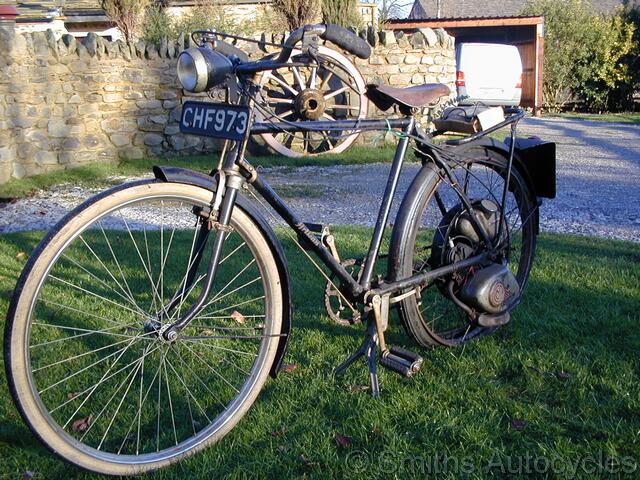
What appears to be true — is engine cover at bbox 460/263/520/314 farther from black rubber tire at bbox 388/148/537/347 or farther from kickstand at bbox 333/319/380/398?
kickstand at bbox 333/319/380/398

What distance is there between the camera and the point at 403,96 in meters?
3.03

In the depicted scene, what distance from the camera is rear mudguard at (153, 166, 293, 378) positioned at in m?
2.49

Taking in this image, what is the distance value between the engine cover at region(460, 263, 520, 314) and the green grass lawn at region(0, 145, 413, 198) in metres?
6.85

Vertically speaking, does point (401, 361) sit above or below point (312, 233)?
below

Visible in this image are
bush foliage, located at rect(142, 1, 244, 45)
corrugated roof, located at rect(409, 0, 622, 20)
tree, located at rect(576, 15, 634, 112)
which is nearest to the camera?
bush foliage, located at rect(142, 1, 244, 45)

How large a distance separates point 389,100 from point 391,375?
3.82 ft

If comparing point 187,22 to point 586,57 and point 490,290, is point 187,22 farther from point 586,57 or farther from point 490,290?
point 586,57

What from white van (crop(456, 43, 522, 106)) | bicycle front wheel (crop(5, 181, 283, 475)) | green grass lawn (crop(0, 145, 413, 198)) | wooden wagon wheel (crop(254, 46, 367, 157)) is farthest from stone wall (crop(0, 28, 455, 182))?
bicycle front wheel (crop(5, 181, 283, 475))

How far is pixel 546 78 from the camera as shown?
2484 centimetres

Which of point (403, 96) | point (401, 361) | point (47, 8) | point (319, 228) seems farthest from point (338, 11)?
point (401, 361)

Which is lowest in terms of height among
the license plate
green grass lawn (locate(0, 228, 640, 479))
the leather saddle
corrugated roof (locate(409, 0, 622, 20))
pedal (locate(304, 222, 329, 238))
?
green grass lawn (locate(0, 228, 640, 479))

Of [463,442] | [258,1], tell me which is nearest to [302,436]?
[463,442]

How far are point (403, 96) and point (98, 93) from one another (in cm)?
876

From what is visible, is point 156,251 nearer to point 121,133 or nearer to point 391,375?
point 391,375
